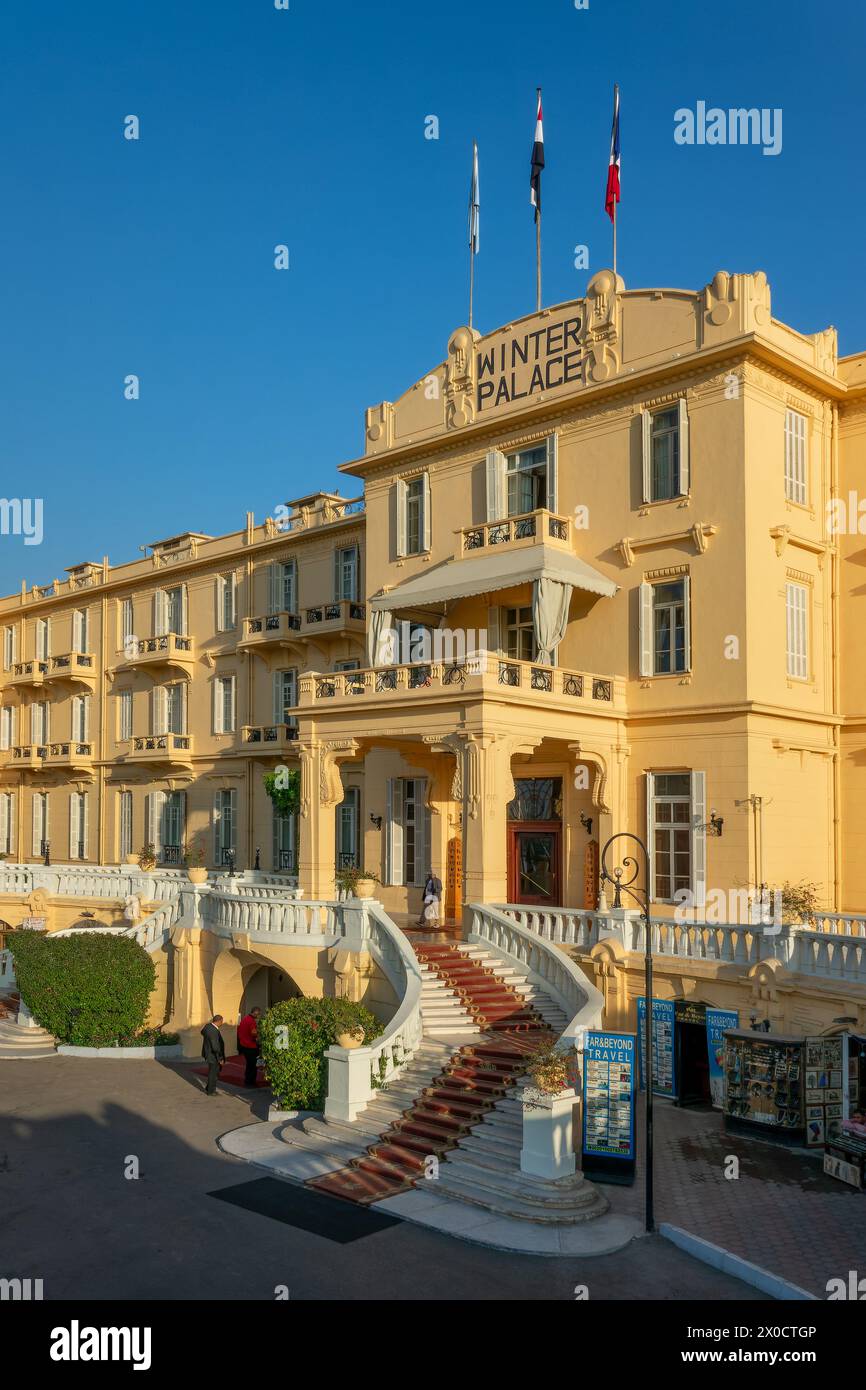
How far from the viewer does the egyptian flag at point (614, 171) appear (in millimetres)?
26578

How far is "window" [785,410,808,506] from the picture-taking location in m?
24.7

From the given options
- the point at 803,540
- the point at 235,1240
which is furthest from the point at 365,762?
the point at 235,1240

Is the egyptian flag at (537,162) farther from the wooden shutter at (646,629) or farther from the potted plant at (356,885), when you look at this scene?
the potted plant at (356,885)

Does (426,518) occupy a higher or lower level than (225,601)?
higher

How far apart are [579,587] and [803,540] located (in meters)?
4.85

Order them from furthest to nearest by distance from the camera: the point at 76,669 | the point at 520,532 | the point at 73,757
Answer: the point at 76,669 → the point at 73,757 → the point at 520,532

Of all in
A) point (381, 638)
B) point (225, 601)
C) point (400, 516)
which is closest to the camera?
point (381, 638)

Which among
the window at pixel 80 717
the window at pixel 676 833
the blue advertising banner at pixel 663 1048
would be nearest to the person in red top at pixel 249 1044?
the blue advertising banner at pixel 663 1048

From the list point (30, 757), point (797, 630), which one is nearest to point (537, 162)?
point (797, 630)

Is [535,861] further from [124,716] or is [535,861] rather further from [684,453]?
[124,716]

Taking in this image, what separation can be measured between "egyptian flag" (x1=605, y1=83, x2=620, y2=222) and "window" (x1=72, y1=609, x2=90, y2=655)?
92.1 ft

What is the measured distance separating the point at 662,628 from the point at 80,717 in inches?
1124

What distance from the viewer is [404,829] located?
29.7 metres

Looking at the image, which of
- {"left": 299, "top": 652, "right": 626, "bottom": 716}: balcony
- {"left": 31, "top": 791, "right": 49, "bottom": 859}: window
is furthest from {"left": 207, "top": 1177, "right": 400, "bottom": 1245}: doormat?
{"left": 31, "top": 791, "right": 49, "bottom": 859}: window
